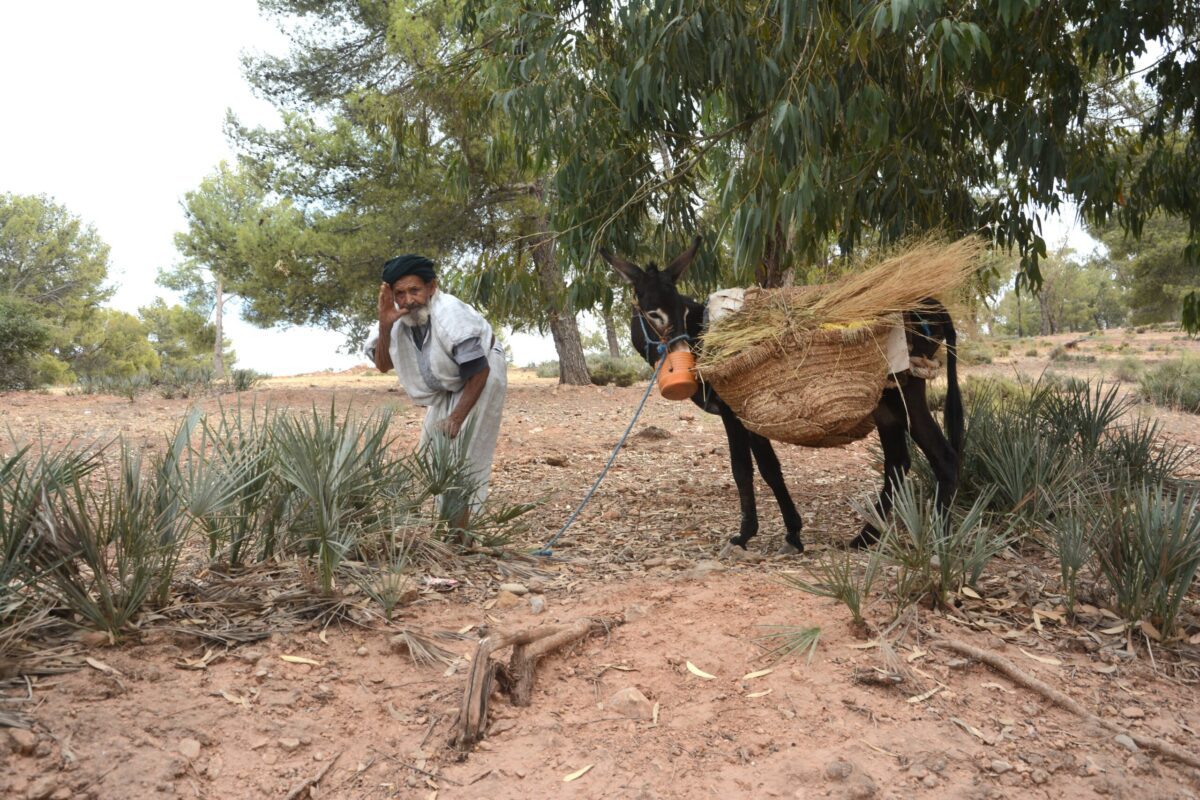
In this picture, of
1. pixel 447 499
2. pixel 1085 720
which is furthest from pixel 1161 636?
pixel 447 499

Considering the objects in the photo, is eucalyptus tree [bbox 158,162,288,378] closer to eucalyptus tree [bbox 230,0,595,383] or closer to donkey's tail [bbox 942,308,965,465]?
eucalyptus tree [bbox 230,0,595,383]

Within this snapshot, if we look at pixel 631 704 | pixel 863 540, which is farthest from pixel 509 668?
pixel 863 540

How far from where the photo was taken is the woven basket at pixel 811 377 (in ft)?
14.3

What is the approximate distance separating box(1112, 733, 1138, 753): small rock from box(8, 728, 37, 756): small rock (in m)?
3.48

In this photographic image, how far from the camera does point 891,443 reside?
17.2 ft

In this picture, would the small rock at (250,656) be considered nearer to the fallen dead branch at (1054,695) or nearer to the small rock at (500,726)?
the small rock at (500,726)

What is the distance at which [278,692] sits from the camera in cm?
316

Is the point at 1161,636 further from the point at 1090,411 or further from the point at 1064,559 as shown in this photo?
the point at 1090,411

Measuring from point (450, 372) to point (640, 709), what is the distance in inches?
98.4

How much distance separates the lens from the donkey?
16.2 feet

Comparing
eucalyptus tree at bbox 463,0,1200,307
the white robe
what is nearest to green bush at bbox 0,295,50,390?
eucalyptus tree at bbox 463,0,1200,307

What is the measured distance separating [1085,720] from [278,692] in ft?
9.39

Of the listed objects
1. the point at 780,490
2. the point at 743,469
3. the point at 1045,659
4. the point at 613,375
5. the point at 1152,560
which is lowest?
the point at 1045,659

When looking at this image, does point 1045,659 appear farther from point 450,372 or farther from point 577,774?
point 450,372
